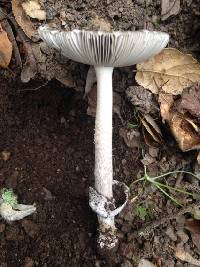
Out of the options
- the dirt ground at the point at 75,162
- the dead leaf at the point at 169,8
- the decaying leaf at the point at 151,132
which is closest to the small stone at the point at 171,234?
the dirt ground at the point at 75,162

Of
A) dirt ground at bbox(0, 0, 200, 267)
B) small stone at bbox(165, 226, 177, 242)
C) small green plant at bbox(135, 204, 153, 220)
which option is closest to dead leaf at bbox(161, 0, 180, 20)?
dirt ground at bbox(0, 0, 200, 267)

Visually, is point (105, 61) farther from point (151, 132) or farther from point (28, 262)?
point (28, 262)

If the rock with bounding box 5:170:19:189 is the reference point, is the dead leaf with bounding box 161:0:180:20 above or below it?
above

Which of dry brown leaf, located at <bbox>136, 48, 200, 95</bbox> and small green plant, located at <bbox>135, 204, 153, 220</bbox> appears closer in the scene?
small green plant, located at <bbox>135, 204, 153, 220</bbox>

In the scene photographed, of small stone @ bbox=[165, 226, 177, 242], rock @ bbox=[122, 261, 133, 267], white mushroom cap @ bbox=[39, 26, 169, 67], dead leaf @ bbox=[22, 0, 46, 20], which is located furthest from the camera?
dead leaf @ bbox=[22, 0, 46, 20]

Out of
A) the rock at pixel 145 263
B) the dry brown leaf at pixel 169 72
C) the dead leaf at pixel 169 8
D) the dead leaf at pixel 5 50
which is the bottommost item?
the rock at pixel 145 263

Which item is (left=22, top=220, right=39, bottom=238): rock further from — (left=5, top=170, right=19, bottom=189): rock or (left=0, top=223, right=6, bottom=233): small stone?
(left=5, top=170, right=19, bottom=189): rock

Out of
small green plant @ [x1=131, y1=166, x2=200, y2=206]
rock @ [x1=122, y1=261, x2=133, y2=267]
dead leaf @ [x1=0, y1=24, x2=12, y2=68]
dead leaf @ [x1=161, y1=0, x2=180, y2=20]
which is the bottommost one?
rock @ [x1=122, y1=261, x2=133, y2=267]

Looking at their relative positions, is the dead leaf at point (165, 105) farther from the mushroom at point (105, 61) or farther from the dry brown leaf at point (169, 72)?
the mushroom at point (105, 61)
